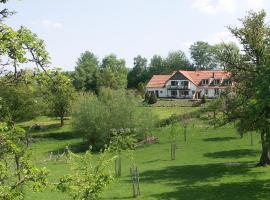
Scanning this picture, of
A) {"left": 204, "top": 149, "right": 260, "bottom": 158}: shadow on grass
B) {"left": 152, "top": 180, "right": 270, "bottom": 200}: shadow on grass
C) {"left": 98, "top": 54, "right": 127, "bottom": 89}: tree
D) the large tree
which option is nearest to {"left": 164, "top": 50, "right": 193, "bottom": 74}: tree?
{"left": 98, "top": 54, "right": 127, "bottom": 89}: tree

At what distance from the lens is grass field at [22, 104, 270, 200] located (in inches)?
1341

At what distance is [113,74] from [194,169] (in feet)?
296

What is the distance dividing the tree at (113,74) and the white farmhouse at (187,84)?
9316mm

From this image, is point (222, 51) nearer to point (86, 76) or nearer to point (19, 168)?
point (19, 168)

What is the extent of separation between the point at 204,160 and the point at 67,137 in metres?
37.8

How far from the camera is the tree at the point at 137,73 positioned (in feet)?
545

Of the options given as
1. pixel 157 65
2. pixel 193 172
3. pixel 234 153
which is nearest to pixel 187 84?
pixel 157 65

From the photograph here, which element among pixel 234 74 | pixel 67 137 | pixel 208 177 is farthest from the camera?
pixel 67 137

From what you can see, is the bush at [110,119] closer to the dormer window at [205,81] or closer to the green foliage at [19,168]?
the dormer window at [205,81]

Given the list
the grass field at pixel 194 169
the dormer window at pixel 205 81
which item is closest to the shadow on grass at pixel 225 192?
the grass field at pixel 194 169

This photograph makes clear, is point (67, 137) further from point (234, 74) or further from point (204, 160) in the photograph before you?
point (234, 74)

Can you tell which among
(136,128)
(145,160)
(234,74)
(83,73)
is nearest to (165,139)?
(136,128)

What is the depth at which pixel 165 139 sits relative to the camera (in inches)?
2825

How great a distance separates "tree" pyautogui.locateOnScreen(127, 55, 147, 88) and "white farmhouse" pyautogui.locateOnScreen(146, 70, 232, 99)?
26734mm
